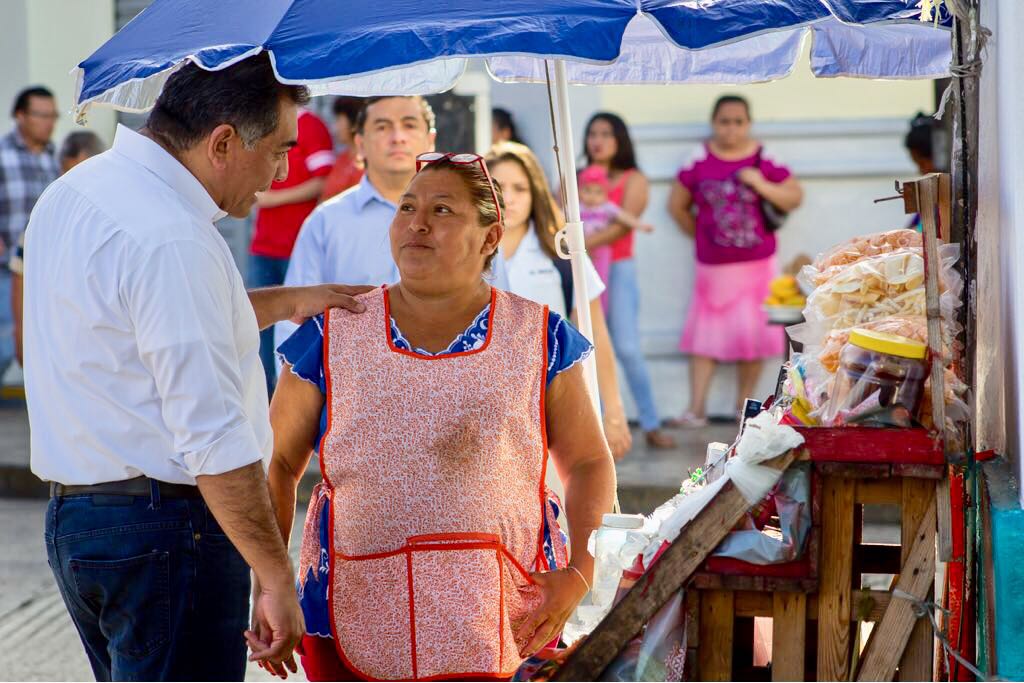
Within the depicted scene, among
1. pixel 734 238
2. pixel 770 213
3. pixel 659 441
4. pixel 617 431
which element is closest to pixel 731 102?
pixel 770 213

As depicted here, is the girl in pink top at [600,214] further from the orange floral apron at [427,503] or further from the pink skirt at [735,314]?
the orange floral apron at [427,503]

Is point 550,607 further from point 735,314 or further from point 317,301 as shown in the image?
point 735,314

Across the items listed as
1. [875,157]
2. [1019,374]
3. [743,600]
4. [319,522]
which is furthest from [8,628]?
[875,157]

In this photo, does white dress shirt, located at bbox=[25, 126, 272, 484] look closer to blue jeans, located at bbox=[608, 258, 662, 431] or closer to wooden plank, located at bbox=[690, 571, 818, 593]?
wooden plank, located at bbox=[690, 571, 818, 593]

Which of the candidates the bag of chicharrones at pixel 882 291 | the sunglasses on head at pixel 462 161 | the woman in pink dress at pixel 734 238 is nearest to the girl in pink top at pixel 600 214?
the woman in pink dress at pixel 734 238

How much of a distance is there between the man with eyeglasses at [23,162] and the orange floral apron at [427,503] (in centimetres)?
782

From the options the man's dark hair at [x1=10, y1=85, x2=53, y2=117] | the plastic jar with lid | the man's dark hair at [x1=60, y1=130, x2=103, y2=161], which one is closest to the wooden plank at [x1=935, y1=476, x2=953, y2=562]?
the plastic jar with lid

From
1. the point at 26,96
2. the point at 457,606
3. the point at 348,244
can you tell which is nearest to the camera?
the point at 457,606

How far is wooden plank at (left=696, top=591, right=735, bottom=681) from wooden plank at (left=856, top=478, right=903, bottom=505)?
1.00ft

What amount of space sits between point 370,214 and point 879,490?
2.75 m

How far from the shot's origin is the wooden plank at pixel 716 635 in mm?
2490

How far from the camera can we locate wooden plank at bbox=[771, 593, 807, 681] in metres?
2.47

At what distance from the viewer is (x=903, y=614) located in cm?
245

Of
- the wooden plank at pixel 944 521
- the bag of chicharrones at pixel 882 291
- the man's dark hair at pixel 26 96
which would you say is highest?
the man's dark hair at pixel 26 96
